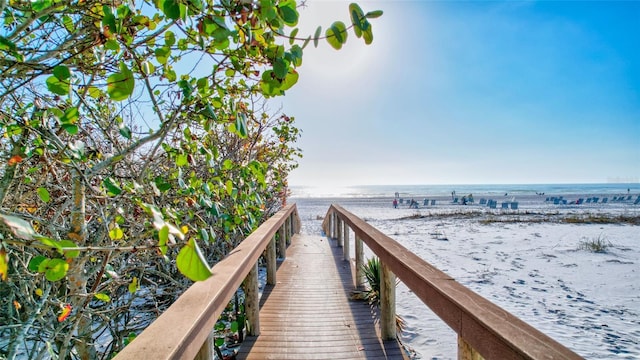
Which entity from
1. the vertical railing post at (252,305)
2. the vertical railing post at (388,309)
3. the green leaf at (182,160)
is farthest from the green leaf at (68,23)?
the vertical railing post at (388,309)

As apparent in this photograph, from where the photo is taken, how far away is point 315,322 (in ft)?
9.02

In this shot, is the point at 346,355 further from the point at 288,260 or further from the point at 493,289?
the point at 493,289

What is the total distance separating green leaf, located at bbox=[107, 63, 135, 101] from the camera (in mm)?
817

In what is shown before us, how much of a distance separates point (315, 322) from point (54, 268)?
233 cm

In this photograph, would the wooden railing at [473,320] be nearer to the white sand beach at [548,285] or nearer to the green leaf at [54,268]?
the green leaf at [54,268]

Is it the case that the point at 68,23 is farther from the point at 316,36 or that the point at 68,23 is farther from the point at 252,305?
the point at 252,305

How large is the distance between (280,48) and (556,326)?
4798 mm

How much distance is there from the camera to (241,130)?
1.09 m

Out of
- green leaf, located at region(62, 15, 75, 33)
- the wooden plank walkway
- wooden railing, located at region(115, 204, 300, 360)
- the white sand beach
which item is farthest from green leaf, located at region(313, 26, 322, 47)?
the white sand beach

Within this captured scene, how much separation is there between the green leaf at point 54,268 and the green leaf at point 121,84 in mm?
487

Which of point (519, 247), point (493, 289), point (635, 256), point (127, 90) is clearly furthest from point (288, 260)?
Answer: point (635, 256)

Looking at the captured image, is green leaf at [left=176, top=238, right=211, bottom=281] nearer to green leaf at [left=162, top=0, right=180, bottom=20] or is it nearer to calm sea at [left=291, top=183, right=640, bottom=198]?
green leaf at [left=162, top=0, right=180, bottom=20]

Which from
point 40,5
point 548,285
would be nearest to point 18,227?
point 40,5

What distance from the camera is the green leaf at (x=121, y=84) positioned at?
82 centimetres
